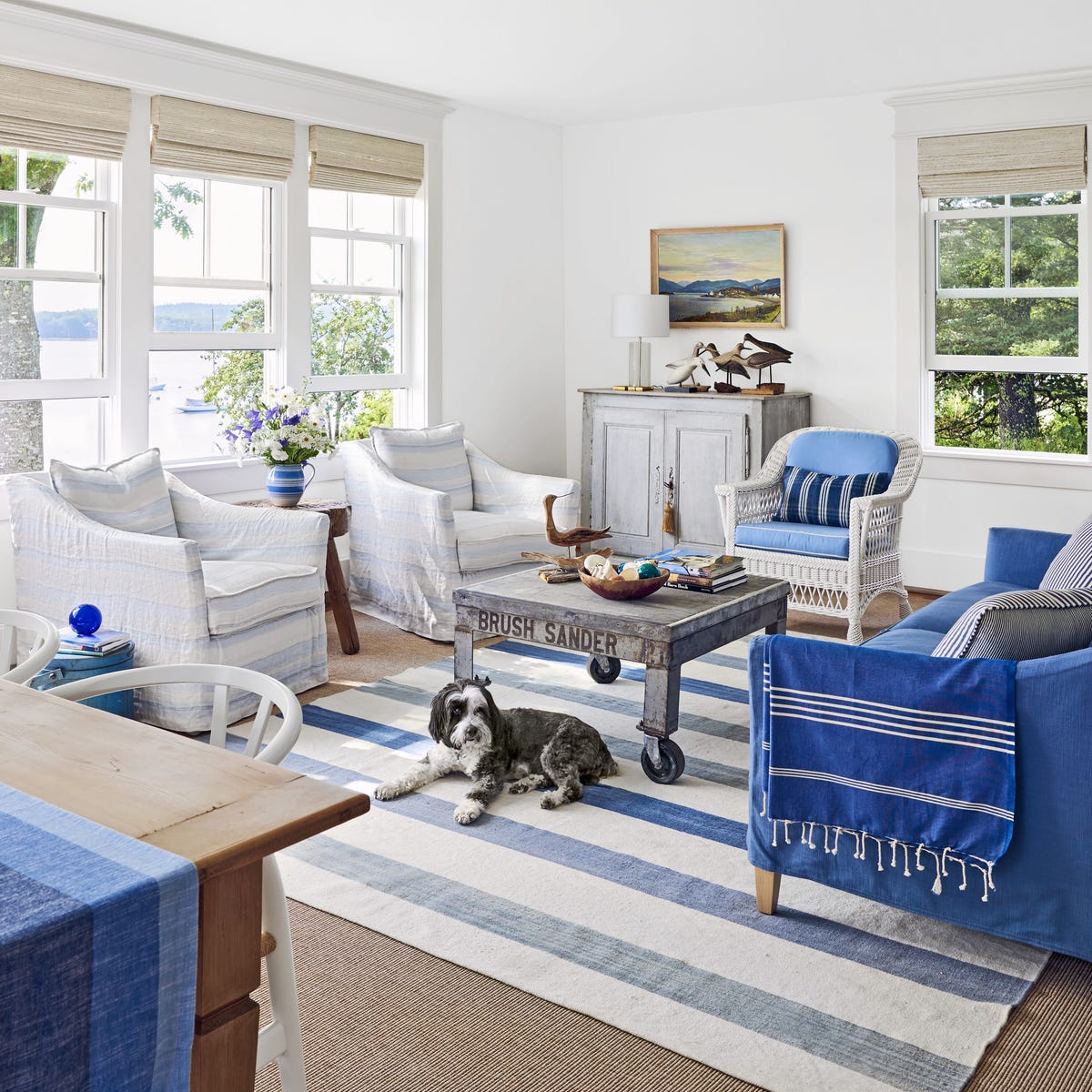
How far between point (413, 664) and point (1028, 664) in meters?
2.93

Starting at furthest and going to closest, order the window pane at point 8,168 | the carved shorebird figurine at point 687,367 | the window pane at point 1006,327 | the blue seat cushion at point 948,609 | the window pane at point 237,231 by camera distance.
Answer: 1. the carved shorebird figurine at point 687,367
2. the window pane at point 1006,327
3. the window pane at point 237,231
4. the window pane at point 8,168
5. the blue seat cushion at point 948,609

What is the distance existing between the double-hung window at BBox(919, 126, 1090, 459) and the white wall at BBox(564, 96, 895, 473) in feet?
0.90

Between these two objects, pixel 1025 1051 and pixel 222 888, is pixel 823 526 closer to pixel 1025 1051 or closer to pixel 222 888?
pixel 1025 1051

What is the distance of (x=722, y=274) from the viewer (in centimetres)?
678

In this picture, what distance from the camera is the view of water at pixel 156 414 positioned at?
496 cm

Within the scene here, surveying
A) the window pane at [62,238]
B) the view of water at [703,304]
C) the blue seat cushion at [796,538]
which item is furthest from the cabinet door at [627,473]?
the window pane at [62,238]

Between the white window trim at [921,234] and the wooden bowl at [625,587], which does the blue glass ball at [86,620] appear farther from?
the white window trim at [921,234]

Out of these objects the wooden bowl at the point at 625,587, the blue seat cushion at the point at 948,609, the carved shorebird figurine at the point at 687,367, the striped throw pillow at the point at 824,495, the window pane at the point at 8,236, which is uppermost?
the window pane at the point at 8,236

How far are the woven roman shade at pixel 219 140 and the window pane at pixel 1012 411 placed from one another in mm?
3585

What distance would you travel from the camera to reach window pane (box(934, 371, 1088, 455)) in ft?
19.6

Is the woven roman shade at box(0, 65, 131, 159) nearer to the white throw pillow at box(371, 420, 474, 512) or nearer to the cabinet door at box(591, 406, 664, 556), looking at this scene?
the white throw pillow at box(371, 420, 474, 512)

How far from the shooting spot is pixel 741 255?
668 cm

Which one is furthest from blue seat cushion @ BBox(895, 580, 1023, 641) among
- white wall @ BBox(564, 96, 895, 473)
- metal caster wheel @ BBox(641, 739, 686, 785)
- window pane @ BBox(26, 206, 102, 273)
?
window pane @ BBox(26, 206, 102, 273)

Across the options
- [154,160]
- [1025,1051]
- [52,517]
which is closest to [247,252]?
[154,160]
